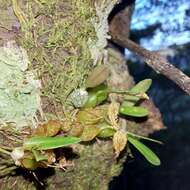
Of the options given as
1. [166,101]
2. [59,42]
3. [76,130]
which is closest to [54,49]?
[59,42]

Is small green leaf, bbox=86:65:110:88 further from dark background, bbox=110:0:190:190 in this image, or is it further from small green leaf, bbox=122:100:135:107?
dark background, bbox=110:0:190:190

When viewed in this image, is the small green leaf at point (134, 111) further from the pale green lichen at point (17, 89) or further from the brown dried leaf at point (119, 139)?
the pale green lichen at point (17, 89)

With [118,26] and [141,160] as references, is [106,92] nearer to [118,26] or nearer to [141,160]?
[118,26]

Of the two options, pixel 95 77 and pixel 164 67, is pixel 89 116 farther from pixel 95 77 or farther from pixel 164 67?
pixel 164 67

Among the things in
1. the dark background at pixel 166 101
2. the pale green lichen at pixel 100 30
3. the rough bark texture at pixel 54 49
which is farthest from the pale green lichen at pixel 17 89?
the dark background at pixel 166 101

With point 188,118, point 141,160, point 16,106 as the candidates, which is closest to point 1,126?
point 16,106

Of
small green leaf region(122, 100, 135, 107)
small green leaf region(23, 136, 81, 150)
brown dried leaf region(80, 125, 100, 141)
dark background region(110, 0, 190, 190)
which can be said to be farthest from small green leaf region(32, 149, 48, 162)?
dark background region(110, 0, 190, 190)
